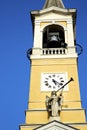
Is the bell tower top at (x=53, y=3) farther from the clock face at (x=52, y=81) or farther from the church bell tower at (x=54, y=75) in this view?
the clock face at (x=52, y=81)

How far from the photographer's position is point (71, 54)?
26516 millimetres

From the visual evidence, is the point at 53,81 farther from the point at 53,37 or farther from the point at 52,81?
the point at 53,37

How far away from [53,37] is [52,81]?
14.0ft

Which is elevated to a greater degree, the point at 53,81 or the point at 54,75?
Answer: the point at 54,75

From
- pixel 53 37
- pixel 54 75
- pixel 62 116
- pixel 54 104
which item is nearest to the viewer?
pixel 54 104

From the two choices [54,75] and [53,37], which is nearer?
[54,75]

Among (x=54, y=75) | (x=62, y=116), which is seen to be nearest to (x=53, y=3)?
(x=54, y=75)

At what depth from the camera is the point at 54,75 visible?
2512 cm

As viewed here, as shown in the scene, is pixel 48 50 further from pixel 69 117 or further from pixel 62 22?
pixel 69 117

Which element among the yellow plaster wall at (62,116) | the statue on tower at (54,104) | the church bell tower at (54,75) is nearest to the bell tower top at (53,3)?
the church bell tower at (54,75)

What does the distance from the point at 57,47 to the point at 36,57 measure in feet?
6.46

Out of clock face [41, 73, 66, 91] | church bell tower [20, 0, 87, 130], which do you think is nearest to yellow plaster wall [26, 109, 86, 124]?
church bell tower [20, 0, 87, 130]

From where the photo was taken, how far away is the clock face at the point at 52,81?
80.0 feet

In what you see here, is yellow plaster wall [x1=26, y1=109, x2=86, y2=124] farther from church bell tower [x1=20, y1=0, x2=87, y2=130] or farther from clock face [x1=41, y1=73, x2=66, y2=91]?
clock face [x1=41, y1=73, x2=66, y2=91]
